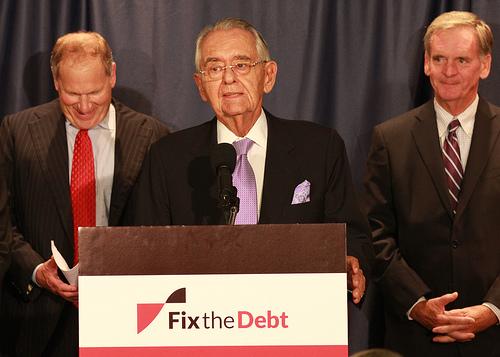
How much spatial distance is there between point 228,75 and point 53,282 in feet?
3.36

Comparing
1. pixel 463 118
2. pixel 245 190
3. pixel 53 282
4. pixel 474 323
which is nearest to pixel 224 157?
pixel 245 190

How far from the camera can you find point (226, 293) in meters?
1.97

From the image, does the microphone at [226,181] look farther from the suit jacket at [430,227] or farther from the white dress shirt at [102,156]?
the suit jacket at [430,227]

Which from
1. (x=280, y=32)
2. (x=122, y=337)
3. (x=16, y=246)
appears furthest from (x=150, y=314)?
(x=280, y=32)

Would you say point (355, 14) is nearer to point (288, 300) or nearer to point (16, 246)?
point (16, 246)

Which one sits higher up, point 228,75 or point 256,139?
point 228,75

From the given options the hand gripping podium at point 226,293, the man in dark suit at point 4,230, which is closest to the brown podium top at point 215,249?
the hand gripping podium at point 226,293

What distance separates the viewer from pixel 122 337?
1.98 metres

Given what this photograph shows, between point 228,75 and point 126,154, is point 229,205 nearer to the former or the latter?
point 228,75

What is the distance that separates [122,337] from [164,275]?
17 centimetres

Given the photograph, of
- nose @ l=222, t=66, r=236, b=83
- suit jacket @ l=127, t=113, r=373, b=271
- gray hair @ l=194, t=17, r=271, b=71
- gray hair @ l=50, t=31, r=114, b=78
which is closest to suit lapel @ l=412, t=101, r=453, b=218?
suit jacket @ l=127, t=113, r=373, b=271

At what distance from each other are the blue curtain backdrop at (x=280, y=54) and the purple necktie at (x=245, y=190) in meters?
1.49

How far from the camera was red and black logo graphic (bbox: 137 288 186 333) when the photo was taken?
6.48 feet

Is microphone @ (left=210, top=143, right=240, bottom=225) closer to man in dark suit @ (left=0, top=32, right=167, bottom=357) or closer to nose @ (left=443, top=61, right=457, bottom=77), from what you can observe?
man in dark suit @ (left=0, top=32, right=167, bottom=357)
